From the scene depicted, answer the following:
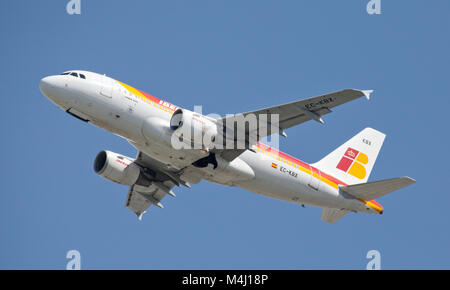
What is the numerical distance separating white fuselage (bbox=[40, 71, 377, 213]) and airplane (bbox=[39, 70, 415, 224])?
0.05 meters

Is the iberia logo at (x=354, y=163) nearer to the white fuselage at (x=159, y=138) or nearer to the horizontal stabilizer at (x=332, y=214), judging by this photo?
the horizontal stabilizer at (x=332, y=214)

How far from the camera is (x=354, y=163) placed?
4147cm

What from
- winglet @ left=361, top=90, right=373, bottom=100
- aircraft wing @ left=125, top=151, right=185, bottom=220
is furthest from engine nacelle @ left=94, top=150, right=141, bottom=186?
winglet @ left=361, top=90, right=373, bottom=100

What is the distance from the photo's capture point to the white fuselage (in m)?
32.8

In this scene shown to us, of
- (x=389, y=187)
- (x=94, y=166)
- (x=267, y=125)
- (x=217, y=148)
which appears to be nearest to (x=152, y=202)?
(x=94, y=166)

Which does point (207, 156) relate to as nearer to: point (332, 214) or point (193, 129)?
point (193, 129)

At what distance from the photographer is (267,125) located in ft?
110

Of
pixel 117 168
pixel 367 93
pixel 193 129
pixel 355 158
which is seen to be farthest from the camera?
pixel 355 158

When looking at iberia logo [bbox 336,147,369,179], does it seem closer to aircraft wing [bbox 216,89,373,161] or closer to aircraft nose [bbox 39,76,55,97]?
aircraft wing [bbox 216,89,373,161]

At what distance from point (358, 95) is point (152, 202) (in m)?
17.1

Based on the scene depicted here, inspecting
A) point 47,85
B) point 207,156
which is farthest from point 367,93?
point 47,85

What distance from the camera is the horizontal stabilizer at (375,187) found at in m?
35.8

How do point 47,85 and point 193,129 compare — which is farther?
point 193,129

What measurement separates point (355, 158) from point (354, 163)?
1.46ft
